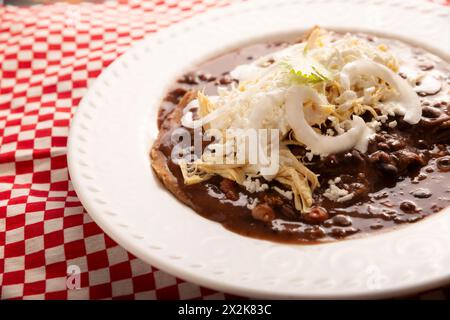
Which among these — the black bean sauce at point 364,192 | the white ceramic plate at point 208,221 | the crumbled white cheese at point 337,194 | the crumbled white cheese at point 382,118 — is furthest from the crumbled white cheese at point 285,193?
the crumbled white cheese at point 382,118

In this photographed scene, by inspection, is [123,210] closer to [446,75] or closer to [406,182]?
[406,182]

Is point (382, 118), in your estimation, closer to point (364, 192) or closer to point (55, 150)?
point (364, 192)

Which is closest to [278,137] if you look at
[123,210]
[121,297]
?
[123,210]

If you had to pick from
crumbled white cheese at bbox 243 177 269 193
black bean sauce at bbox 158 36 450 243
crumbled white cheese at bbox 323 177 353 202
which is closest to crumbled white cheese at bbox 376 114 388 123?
black bean sauce at bbox 158 36 450 243

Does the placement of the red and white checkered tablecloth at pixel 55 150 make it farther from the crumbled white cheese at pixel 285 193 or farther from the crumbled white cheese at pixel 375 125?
the crumbled white cheese at pixel 375 125

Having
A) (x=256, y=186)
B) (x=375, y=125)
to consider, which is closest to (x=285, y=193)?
(x=256, y=186)

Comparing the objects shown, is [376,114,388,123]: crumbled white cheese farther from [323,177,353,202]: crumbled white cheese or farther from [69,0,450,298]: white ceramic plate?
[69,0,450,298]: white ceramic plate
